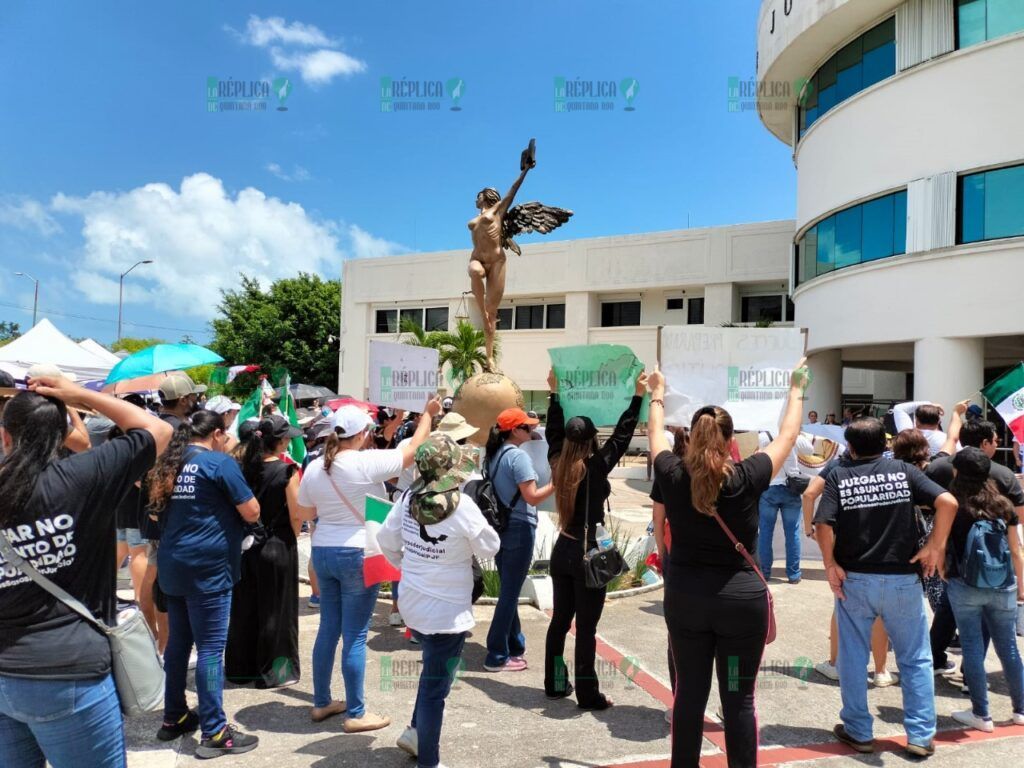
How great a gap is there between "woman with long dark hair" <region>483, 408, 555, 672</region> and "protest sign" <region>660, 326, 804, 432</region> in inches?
40.8

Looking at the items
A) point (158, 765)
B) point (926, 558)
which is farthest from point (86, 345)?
point (926, 558)

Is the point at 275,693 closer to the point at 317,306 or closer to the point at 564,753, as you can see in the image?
the point at 564,753

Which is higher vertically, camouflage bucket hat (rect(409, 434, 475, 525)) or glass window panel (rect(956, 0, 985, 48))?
glass window panel (rect(956, 0, 985, 48))

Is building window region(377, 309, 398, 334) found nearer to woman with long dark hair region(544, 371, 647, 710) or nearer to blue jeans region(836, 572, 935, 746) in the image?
woman with long dark hair region(544, 371, 647, 710)

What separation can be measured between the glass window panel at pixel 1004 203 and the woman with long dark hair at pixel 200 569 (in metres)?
16.2

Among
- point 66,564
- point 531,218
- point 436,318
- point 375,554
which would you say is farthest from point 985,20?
point 436,318

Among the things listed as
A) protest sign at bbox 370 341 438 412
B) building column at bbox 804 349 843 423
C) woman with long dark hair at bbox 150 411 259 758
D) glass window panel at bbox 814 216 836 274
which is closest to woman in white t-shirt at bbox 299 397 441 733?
woman with long dark hair at bbox 150 411 259 758

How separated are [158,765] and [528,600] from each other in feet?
12.5

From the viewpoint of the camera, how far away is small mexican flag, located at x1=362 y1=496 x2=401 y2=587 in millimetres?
3887

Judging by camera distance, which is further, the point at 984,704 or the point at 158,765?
the point at 984,704

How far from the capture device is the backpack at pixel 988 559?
168 inches

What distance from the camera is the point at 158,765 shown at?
3674 mm

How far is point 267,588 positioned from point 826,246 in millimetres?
17892

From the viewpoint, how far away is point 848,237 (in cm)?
1811
